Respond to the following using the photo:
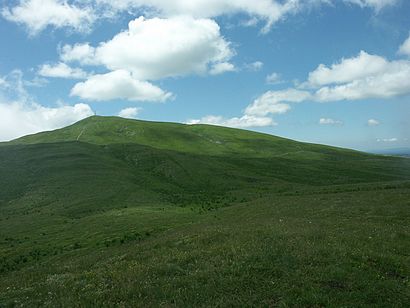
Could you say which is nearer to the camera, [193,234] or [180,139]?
[193,234]

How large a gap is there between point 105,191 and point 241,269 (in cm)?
5605

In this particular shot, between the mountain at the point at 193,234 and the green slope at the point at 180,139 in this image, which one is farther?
the green slope at the point at 180,139

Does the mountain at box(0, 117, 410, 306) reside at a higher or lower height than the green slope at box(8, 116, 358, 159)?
lower

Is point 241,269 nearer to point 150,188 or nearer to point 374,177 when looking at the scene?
point 150,188

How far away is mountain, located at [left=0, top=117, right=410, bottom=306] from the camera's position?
14633 mm

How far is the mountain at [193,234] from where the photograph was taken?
14.6m

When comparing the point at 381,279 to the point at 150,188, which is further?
the point at 150,188

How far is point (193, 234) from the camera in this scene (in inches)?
1073

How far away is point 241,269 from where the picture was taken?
16359 millimetres

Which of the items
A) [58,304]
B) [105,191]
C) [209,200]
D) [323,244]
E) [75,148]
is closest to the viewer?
[58,304]

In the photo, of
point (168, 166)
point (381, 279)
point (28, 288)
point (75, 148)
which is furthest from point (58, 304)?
point (75, 148)

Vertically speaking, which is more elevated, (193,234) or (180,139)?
(180,139)

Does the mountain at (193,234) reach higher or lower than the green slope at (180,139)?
lower

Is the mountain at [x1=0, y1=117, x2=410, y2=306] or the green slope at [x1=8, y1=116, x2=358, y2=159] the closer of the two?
the mountain at [x1=0, y1=117, x2=410, y2=306]
